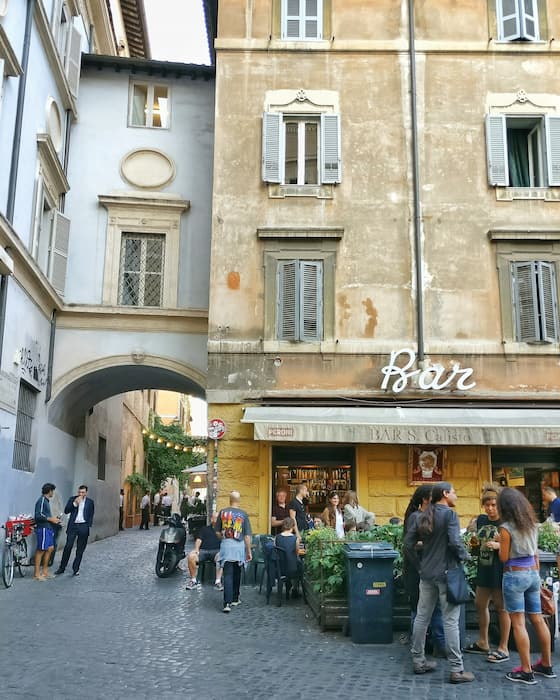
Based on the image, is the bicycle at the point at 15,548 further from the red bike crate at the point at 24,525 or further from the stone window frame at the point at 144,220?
the stone window frame at the point at 144,220

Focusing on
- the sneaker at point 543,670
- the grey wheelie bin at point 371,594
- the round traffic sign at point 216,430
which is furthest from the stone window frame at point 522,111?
the sneaker at point 543,670

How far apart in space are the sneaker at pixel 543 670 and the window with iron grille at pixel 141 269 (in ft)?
39.6

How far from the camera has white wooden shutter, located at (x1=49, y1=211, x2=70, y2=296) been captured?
53.4 ft

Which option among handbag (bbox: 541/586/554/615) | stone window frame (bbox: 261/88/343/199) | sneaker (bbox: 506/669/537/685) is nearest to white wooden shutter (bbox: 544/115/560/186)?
stone window frame (bbox: 261/88/343/199)

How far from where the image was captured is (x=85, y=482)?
789 inches

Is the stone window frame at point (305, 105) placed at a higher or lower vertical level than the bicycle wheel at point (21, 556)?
higher

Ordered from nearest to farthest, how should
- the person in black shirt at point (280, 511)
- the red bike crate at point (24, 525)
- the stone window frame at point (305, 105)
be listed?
1. the red bike crate at point (24, 525)
2. the person in black shirt at point (280, 511)
3. the stone window frame at point (305, 105)

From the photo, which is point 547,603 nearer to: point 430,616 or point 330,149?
point 430,616

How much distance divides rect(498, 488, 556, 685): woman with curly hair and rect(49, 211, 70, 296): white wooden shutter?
1177 cm

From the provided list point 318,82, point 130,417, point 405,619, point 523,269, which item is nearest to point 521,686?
point 405,619

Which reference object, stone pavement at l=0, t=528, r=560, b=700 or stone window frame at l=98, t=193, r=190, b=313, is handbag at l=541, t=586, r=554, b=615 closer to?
stone pavement at l=0, t=528, r=560, b=700

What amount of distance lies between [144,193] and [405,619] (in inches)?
473

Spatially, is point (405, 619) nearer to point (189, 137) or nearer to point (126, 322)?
point (126, 322)

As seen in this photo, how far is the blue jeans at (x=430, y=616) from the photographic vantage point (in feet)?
22.6
